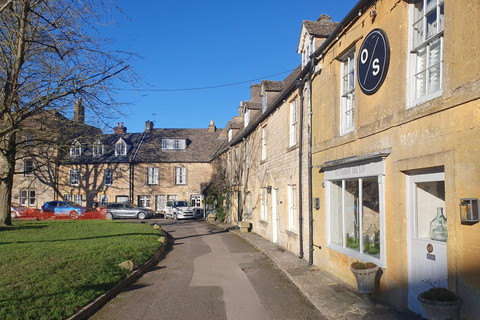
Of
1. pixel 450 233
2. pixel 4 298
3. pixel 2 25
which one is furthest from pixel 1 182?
pixel 450 233

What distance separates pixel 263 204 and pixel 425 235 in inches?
495

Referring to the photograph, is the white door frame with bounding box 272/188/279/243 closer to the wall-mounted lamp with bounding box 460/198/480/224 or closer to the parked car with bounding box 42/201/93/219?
the wall-mounted lamp with bounding box 460/198/480/224

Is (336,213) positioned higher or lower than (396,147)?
lower

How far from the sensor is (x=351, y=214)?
879cm

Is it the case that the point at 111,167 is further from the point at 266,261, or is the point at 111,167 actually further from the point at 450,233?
the point at 450,233

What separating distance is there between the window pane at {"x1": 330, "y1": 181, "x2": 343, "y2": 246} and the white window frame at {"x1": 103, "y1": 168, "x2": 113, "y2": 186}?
34619mm

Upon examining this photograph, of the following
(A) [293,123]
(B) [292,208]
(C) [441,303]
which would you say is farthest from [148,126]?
(C) [441,303]

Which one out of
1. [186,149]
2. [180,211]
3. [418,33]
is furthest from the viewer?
[186,149]

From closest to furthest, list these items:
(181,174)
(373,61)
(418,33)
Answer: (418,33) < (373,61) < (181,174)

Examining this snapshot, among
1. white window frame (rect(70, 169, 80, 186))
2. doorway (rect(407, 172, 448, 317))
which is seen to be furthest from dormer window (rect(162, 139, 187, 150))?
doorway (rect(407, 172, 448, 317))

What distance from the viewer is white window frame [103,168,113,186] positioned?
133 ft

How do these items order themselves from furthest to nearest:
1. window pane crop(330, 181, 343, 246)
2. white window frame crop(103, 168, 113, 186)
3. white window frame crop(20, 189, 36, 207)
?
white window frame crop(103, 168, 113, 186), white window frame crop(20, 189, 36, 207), window pane crop(330, 181, 343, 246)

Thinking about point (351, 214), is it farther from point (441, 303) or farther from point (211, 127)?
point (211, 127)

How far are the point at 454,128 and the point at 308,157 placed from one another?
6.04 meters
